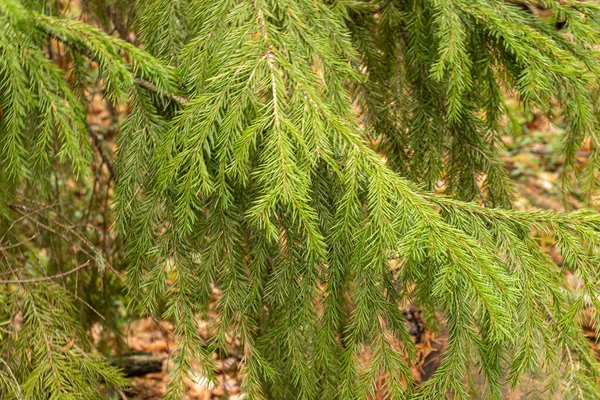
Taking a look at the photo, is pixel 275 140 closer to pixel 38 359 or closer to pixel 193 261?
pixel 193 261

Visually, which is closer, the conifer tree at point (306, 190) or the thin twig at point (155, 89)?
the conifer tree at point (306, 190)

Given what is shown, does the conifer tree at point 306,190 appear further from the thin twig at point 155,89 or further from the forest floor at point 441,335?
the forest floor at point 441,335

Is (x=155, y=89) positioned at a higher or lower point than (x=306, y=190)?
higher

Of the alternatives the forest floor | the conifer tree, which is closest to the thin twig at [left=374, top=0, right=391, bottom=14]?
the conifer tree

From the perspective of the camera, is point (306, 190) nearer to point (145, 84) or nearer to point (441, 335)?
point (145, 84)

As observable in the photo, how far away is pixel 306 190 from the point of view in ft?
4.44

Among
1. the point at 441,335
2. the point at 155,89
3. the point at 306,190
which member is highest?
the point at 155,89

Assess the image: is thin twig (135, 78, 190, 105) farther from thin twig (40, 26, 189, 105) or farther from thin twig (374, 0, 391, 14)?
thin twig (374, 0, 391, 14)

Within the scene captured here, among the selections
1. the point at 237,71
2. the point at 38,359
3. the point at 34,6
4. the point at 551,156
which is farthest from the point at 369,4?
the point at 551,156

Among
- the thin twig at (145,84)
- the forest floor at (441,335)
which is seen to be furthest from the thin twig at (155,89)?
the forest floor at (441,335)

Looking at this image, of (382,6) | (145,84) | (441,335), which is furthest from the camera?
(441,335)

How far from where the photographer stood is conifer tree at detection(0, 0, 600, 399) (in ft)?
4.44

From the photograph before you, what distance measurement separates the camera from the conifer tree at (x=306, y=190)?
135 cm

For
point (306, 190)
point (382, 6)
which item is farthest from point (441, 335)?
point (306, 190)
